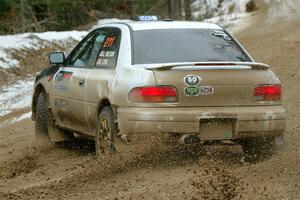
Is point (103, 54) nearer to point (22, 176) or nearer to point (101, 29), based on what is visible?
point (101, 29)

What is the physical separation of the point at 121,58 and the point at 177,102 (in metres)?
0.94

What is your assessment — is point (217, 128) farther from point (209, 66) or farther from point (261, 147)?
point (261, 147)

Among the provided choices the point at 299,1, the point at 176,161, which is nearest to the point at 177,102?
the point at 176,161

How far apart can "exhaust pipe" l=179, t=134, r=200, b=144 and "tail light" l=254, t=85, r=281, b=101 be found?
31.4 inches

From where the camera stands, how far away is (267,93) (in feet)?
24.9

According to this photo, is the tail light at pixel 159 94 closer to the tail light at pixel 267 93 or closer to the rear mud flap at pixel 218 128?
the rear mud flap at pixel 218 128

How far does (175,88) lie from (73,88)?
73.3 inches

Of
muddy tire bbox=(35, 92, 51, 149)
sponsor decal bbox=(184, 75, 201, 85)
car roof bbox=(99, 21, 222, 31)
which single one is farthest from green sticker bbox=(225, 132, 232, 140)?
muddy tire bbox=(35, 92, 51, 149)

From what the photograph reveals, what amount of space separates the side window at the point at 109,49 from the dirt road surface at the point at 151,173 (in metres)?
1.11

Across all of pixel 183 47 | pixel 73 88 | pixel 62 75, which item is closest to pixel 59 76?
pixel 62 75

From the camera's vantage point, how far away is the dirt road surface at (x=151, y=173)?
6.20m

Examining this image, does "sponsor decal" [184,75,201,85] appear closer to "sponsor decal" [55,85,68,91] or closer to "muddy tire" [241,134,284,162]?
"muddy tire" [241,134,284,162]

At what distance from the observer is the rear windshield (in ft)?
25.5

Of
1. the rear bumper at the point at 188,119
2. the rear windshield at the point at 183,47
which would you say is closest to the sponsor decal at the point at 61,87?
the rear windshield at the point at 183,47
